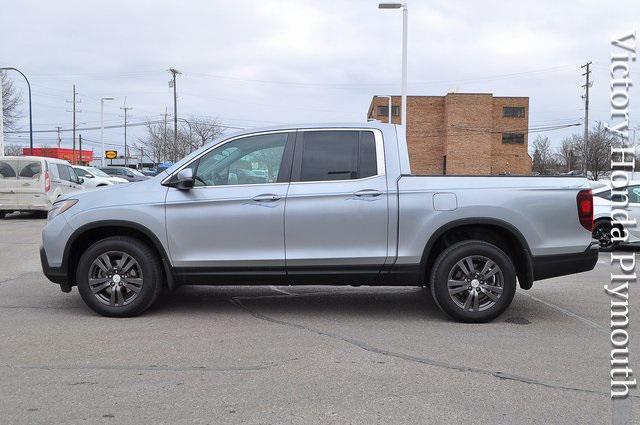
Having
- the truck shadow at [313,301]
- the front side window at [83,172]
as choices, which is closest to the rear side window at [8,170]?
the front side window at [83,172]

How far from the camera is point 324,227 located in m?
5.64

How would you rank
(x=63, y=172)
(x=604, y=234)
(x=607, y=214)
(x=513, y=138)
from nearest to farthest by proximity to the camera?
(x=607, y=214)
(x=604, y=234)
(x=63, y=172)
(x=513, y=138)

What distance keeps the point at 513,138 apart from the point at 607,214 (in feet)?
172

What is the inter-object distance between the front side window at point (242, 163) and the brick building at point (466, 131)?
176ft

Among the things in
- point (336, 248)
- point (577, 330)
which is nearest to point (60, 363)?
point (336, 248)

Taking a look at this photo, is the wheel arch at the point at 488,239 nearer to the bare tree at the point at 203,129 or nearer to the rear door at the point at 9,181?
the rear door at the point at 9,181

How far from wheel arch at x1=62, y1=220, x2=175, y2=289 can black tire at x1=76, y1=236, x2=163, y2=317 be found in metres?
0.09

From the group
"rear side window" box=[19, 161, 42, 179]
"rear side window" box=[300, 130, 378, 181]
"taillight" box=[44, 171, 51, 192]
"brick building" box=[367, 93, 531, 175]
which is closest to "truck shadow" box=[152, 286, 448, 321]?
"rear side window" box=[300, 130, 378, 181]

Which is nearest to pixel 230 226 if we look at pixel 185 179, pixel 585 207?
pixel 185 179

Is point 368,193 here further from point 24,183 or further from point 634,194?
point 24,183

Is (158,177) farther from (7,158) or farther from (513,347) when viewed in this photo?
(7,158)

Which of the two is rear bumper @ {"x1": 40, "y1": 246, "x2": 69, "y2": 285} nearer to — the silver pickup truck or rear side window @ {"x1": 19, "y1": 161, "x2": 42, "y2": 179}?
the silver pickup truck

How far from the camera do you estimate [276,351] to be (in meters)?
4.89

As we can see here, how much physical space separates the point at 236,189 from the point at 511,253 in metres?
2.90
